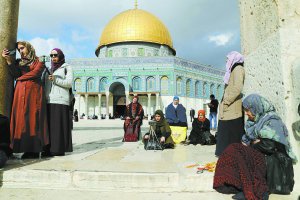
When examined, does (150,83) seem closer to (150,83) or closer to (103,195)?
(150,83)

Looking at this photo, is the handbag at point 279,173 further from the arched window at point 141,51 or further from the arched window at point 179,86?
the arched window at point 141,51

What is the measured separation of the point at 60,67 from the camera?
3436mm

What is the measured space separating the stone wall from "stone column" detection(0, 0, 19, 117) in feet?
8.55

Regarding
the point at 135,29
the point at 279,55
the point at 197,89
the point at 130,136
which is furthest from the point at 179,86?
the point at 279,55

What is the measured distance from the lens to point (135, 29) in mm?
32250

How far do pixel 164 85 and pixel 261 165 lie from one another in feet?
92.3

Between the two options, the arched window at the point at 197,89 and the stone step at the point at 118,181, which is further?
the arched window at the point at 197,89

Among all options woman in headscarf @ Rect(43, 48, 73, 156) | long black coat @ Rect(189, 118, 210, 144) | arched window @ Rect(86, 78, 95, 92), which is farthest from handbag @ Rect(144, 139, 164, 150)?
arched window @ Rect(86, 78, 95, 92)

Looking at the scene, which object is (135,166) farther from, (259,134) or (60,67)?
(60,67)

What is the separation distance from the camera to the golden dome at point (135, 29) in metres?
32.1

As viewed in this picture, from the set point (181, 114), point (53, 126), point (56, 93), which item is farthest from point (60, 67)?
point (181, 114)

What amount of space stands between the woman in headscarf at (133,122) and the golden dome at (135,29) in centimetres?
2624

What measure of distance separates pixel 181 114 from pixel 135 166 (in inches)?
139

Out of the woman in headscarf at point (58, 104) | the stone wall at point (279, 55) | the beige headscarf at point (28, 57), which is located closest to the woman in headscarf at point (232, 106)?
the stone wall at point (279, 55)
